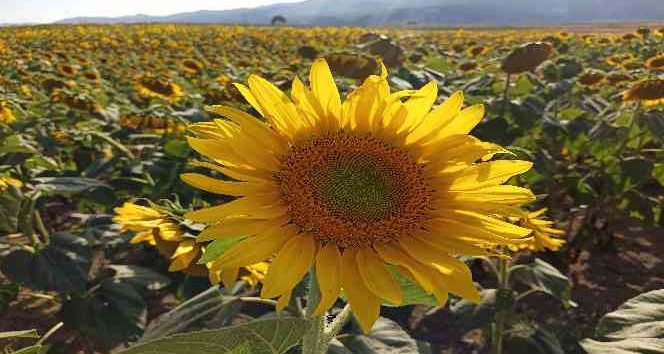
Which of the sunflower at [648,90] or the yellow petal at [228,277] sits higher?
the sunflower at [648,90]

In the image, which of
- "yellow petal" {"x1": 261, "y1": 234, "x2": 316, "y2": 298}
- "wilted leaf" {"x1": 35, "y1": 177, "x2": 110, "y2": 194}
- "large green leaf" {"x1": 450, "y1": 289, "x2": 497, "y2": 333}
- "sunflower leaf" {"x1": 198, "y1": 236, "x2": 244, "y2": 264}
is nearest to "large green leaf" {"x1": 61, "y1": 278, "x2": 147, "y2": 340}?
"wilted leaf" {"x1": 35, "y1": 177, "x2": 110, "y2": 194}

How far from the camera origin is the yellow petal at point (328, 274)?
0.94m

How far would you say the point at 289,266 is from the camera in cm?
100

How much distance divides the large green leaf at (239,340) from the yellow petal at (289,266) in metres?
0.11

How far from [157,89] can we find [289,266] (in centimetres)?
491

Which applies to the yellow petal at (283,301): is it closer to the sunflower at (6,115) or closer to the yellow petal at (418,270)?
the yellow petal at (418,270)

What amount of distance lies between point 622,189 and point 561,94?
1322 mm

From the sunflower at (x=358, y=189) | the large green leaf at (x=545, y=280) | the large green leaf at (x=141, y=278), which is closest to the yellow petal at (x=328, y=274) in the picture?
the sunflower at (x=358, y=189)

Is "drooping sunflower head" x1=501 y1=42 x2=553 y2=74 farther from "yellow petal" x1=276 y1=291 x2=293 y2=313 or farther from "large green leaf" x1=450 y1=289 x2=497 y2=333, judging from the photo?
"yellow petal" x1=276 y1=291 x2=293 y2=313

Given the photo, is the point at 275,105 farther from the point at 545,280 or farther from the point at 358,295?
the point at 545,280

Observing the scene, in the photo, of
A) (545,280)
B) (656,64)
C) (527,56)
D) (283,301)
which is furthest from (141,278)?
(656,64)

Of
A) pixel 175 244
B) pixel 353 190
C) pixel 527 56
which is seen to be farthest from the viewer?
pixel 527 56

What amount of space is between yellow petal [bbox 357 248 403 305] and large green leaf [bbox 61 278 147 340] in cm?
167

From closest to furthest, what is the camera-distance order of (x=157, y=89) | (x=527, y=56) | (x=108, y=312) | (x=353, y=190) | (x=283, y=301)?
(x=283, y=301) < (x=353, y=190) < (x=108, y=312) < (x=527, y=56) < (x=157, y=89)
